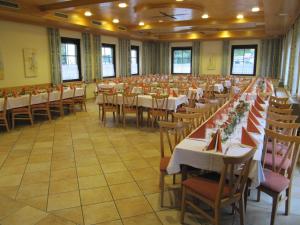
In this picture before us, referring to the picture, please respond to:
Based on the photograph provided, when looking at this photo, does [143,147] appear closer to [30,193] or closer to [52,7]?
[30,193]

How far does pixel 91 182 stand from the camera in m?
3.64

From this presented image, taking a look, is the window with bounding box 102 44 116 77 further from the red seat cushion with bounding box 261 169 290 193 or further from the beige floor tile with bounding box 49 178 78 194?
the red seat cushion with bounding box 261 169 290 193

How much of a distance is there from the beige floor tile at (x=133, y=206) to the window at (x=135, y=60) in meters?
11.4

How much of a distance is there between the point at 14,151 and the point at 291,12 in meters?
6.75

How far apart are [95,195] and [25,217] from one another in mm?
797

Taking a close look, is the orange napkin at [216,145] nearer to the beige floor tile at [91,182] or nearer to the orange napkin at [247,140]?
the orange napkin at [247,140]

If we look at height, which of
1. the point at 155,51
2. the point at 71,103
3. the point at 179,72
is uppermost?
the point at 155,51

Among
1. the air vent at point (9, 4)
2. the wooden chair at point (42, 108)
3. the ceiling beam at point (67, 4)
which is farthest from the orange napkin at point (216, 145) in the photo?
the air vent at point (9, 4)

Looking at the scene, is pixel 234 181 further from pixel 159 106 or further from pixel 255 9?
pixel 255 9

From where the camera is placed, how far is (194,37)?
13.8m

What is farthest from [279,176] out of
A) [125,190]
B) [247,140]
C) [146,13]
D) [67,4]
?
[146,13]

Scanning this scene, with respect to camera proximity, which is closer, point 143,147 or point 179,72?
point 143,147

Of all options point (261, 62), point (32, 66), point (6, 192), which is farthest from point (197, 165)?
point (261, 62)

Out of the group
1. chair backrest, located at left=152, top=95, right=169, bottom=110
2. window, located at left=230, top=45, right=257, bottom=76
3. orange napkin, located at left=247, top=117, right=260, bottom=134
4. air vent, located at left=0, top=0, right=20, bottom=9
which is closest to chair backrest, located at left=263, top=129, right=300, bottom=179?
orange napkin, located at left=247, top=117, right=260, bottom=134
